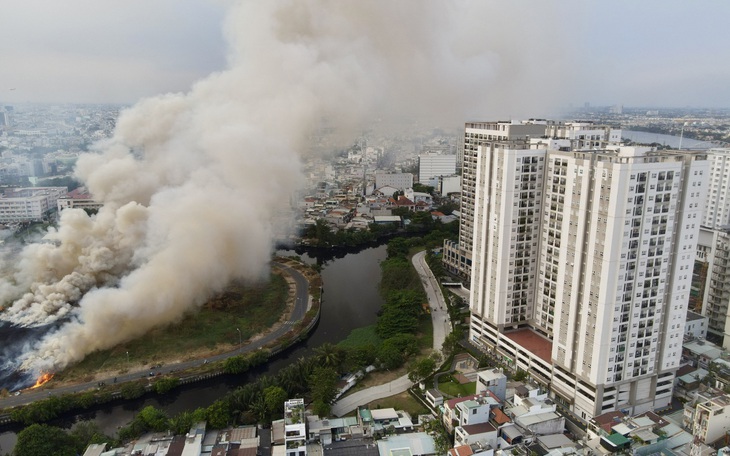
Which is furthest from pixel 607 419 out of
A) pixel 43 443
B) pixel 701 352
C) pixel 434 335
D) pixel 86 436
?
pixel 43 443

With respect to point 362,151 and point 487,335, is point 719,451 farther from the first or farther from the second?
point 362,151

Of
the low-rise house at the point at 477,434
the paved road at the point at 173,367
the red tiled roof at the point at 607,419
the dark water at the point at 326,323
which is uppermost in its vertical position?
the red tiled roof at the point at 607,419

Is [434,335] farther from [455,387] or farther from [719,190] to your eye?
[719,190]

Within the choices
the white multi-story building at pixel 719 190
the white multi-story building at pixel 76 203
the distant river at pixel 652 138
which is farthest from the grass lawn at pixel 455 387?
the distant river at pixel 652 138

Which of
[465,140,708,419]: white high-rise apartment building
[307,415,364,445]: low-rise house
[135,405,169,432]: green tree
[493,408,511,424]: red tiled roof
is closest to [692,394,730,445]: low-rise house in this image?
[465,140,708,419]: white high-rise apartment building

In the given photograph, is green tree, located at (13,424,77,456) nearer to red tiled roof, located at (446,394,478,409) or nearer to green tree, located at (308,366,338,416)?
green tree, located at (308,366,338,416)

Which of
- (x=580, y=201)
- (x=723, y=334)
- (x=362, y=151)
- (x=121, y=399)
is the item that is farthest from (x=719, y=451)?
(x=362, y=151)

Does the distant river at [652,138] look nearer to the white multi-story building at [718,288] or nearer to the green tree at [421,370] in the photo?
the white multi-story building at [718,288]
